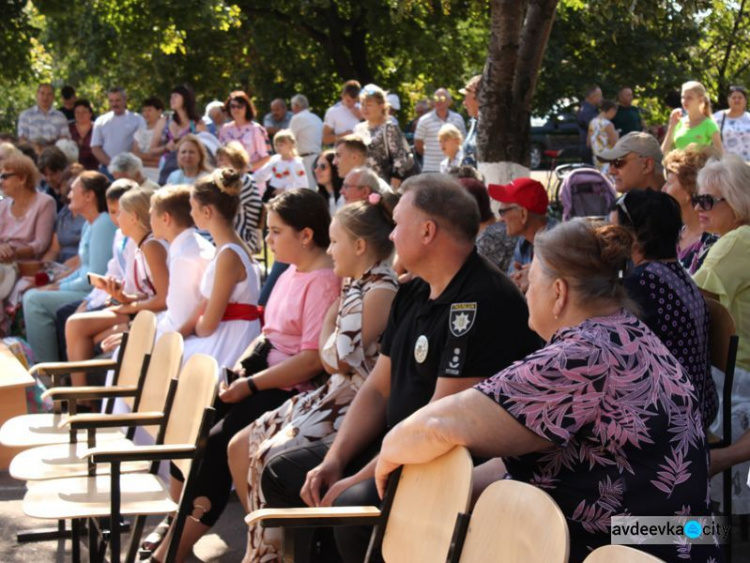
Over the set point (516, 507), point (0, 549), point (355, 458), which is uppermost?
point (516, 507)

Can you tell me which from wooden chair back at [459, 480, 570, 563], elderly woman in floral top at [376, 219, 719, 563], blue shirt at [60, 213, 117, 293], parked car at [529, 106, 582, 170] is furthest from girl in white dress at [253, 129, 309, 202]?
parked car at [529, 106, 582, 170]

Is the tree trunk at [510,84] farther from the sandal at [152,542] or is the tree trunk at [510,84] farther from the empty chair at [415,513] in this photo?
the empty chair at [415,513]

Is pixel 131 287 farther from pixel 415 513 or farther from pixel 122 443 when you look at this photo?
pixel 415 513

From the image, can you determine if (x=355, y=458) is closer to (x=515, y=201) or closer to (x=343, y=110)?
(x=515, y=201)

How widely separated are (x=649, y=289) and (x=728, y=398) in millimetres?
625

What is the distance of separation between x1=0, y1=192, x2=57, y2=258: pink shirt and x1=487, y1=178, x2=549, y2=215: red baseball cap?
4.50 m

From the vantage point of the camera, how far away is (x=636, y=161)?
17.9 ft

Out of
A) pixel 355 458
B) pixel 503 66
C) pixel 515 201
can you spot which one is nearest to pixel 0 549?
pixel 355 458

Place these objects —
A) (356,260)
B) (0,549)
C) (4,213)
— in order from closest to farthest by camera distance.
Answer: (356,260)
(0,549)
(4,213)

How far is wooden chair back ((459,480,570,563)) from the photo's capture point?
213cm

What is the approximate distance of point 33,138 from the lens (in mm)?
13266

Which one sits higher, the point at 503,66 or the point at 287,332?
the point at 503,66

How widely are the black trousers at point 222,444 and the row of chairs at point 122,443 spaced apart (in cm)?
24

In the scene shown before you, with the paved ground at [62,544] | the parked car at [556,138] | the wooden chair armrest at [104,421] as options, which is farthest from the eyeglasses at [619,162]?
the parked car at [556,138]
